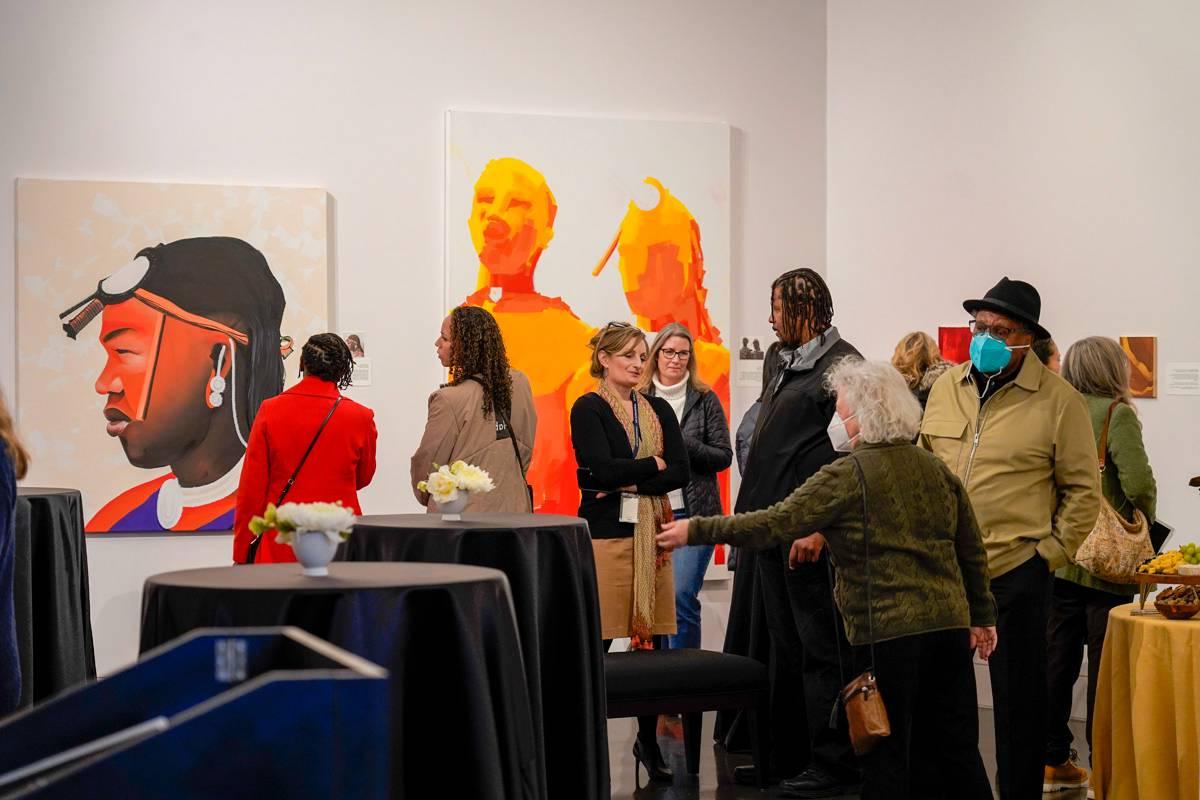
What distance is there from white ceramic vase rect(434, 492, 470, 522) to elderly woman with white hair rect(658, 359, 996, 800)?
1.00m

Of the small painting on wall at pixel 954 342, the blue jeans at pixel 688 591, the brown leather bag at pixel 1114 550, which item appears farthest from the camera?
the small painting on wall at pixel 954 342

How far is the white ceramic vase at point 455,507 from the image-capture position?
4.48 m

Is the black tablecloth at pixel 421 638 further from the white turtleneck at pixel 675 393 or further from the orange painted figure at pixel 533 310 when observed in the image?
the orange painted figure at pixel 533 310

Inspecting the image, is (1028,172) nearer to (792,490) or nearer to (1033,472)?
(792,490)

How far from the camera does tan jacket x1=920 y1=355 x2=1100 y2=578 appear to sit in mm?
4707

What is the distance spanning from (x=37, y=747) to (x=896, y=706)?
9.58 ft

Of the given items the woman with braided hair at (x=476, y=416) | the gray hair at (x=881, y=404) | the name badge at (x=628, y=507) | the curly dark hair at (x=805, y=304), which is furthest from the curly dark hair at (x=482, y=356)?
the gray hair at (x=881, y=404)

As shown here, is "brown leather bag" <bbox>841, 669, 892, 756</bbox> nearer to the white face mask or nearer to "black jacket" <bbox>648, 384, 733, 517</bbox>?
the white face mask

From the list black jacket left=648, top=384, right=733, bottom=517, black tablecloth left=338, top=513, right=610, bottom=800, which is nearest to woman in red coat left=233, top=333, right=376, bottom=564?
black tablecloth left=338, top=513, right=610, bottom=800

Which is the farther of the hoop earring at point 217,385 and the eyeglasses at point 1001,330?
the hoop earring at point 217,385

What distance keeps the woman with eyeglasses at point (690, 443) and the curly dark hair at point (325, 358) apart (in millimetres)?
1912

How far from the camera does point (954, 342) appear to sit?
7.65 meters

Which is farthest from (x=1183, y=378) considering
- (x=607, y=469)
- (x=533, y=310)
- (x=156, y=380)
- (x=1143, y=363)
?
(x=156, y=380)

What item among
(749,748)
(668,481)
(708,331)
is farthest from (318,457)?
(708,331)
